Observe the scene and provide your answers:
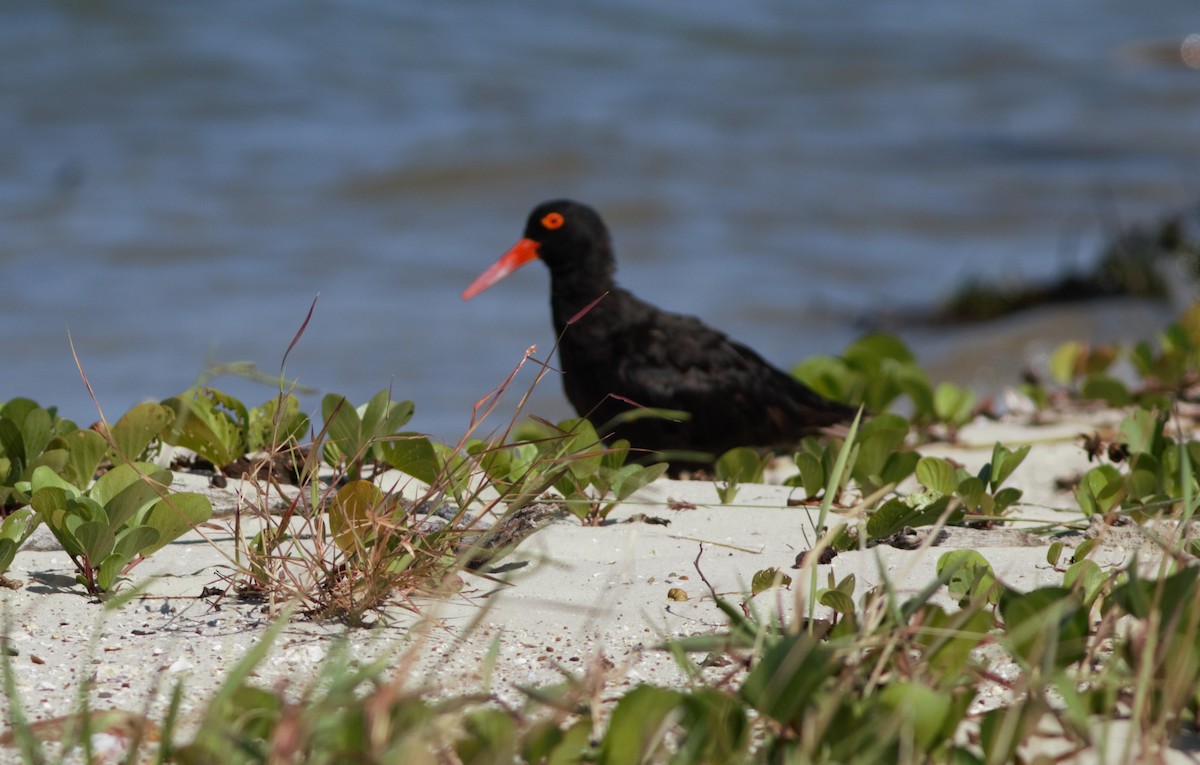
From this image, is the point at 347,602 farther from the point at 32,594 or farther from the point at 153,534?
the point at 32,594

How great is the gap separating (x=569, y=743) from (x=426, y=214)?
404 inches

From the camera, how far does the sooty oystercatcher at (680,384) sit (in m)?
4.74

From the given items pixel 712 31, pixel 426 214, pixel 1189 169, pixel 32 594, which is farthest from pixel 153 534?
pixel 712 31

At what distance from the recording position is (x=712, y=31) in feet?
59.4

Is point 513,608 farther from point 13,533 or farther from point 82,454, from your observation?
point 82,454

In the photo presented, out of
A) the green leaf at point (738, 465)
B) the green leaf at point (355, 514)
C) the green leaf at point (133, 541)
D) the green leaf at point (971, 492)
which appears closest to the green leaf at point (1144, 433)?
the green leaf at point (971, 492)

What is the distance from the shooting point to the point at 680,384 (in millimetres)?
4836

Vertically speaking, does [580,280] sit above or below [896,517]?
above

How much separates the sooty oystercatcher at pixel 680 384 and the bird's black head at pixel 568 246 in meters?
0.28

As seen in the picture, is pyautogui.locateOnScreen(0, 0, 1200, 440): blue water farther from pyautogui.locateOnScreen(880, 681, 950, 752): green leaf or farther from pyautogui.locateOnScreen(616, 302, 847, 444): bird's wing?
pyautogui.locateOnScreen(880, 681, 950, 752): green leaf

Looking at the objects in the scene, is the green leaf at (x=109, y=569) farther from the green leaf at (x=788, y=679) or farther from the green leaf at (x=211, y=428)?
the green leaf at (x=788, y=679)

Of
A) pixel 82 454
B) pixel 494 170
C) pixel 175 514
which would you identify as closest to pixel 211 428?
pixel 82 454

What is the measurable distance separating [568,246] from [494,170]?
7693 millimetres

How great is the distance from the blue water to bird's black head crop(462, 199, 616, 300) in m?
1.27
